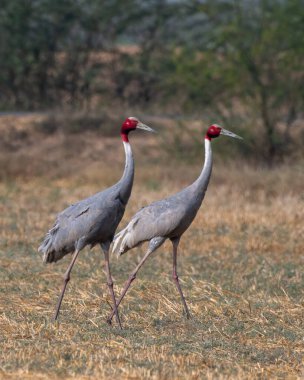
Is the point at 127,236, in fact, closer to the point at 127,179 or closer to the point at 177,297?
the point at 127,179

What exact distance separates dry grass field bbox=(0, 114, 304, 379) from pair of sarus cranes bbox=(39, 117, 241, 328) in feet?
1.11

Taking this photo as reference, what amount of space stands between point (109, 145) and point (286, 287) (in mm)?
15396

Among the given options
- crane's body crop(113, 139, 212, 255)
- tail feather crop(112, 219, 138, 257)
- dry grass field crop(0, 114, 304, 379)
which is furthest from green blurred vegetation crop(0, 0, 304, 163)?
crane's body crop(113, 139, 212, 255)

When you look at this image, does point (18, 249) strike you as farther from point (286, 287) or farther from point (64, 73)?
point (64, 73)

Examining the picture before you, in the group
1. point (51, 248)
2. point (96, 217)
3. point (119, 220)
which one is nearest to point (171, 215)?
point (119, 220)

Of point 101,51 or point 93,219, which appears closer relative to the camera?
point 93,219

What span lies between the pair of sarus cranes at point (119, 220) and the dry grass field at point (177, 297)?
34 centimetres

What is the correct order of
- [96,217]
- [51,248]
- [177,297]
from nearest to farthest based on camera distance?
[96,217] → [51,248] → [177,297]

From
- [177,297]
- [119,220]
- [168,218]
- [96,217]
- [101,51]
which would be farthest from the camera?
[101,51]

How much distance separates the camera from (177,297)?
8625 mm

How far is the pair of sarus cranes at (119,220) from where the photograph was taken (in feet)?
25.2

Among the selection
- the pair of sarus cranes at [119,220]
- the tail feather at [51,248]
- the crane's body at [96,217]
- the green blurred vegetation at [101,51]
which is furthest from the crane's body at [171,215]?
the green blurred vegetation at [101,51]

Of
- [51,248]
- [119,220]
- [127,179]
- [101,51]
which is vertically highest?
[127,179]

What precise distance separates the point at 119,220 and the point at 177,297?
1.17 m
